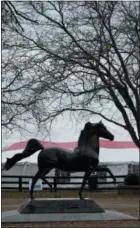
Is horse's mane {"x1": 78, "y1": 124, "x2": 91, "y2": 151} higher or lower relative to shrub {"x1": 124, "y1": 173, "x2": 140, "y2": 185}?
higher

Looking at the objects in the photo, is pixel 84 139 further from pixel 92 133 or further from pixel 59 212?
pixel 59 212

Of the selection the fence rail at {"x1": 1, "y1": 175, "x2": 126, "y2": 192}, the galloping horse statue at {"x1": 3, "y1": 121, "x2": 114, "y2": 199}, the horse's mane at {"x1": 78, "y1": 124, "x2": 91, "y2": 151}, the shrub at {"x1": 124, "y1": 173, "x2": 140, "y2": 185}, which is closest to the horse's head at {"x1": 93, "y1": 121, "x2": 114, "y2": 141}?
the galloping horse statue at {"x1": 3, "y1": 121, "x2": 114, "y2": 199}

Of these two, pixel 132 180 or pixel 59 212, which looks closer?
pixel 59 212

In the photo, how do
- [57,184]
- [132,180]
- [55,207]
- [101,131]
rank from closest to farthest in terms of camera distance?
[55,207] → [101,131] → [132,180] → [57,184]

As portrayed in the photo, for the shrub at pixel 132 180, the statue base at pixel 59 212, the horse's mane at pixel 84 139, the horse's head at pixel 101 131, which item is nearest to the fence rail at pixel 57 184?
the shrub at pixel 132 180

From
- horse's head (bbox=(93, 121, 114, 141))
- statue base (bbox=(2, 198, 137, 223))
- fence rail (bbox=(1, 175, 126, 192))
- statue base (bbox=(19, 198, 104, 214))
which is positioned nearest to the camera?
statue base (bbox=(2, 198, 137, 223))

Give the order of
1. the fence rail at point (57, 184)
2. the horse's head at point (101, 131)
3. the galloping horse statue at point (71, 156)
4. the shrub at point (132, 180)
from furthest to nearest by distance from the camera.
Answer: the fence rail at point (57, 184), the shrub at point (132, 180), the horse's head at point (101, 131), the galloping horse statue at point (71, 156)

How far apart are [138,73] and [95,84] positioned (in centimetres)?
217

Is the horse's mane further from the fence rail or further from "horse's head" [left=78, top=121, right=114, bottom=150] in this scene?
the fence rail

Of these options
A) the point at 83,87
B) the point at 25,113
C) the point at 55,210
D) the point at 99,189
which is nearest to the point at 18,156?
the point at 55,210

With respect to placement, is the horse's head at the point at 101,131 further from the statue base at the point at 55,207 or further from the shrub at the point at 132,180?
the shrub at the point at 132,180

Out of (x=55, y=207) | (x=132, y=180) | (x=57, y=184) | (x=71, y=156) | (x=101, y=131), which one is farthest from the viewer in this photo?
(x=57, y=184)

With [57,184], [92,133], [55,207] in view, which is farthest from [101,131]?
[57,184]

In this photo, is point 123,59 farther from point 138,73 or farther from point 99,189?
point 99,189
